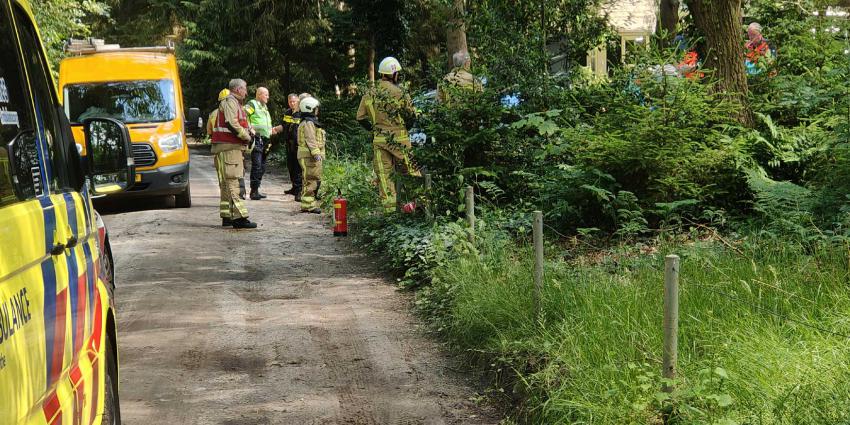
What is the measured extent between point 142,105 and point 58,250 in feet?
47.7

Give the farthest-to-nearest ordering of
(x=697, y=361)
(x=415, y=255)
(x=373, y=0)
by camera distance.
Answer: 1. (x=373, y=0)
2. (x=415, y=255)
3. (x=697, y=361)

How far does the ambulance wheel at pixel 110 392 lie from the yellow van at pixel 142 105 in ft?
39.8

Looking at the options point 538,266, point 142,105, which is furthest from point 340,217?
point 538,266

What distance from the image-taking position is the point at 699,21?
11008mm

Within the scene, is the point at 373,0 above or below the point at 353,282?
above

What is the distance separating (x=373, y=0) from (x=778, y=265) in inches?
980

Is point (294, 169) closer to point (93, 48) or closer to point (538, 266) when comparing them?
point (93, 48)

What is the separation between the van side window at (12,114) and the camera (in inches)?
125

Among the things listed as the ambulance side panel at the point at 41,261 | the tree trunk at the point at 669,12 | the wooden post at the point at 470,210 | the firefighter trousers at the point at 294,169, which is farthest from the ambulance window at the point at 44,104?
the tree trunk at the point at 669,12

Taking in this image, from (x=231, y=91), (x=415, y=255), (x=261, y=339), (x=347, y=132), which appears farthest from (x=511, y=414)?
(x=347, y=132)

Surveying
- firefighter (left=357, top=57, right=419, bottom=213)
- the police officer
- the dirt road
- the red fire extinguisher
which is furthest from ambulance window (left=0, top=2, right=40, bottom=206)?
Result: the police officer

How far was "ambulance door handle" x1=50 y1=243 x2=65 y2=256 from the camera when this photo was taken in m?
3.58

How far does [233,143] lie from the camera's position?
14289 mm

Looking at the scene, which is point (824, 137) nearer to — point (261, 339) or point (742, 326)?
point (742, 326)
